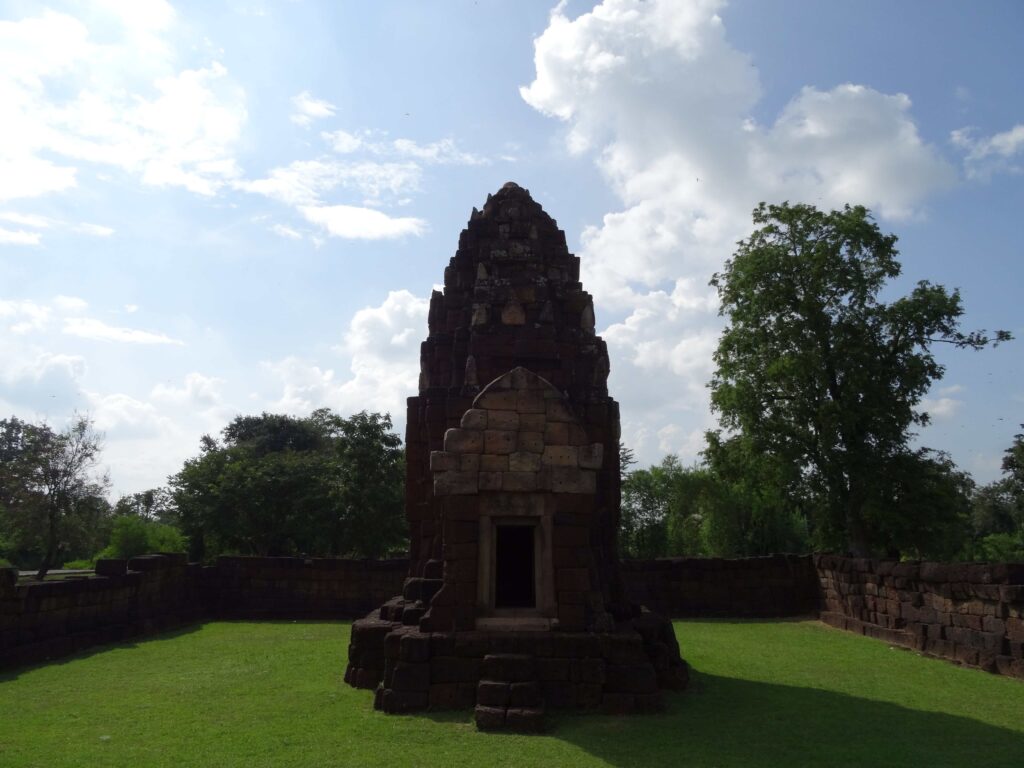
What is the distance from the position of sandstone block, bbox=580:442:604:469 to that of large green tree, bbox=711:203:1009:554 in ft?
40.7

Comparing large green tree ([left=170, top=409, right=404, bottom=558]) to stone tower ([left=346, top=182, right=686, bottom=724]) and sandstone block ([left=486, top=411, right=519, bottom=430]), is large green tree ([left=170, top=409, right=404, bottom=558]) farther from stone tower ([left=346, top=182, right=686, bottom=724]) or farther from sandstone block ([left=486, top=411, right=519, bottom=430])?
sandstone block ([left=486, top=411, right=519, bottom=430])

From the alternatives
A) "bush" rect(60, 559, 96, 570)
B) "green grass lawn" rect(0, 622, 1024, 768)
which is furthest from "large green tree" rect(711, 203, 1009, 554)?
"bush" rect(60, 559, 96, 570)

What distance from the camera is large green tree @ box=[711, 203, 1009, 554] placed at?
18.5 metres

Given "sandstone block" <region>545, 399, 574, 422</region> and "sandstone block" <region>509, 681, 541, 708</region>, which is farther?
"sandstone block" <region>545, 399, 574, 422</region>

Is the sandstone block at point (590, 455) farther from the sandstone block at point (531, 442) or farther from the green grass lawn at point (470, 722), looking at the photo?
the green grass lawn at point (470, 722)

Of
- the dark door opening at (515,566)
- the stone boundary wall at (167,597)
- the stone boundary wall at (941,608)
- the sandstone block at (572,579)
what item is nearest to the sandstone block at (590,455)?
the sandstone block at (572,579)

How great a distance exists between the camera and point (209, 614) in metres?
17.7

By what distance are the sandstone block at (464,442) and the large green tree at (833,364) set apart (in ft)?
43.1

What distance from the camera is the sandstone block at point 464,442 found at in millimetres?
7762

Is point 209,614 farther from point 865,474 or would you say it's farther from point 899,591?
point 865,474

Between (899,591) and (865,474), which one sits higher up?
(865,474)

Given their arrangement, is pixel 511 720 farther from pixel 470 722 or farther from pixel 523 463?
pixel 523 463

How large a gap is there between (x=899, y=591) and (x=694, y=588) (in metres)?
5.75

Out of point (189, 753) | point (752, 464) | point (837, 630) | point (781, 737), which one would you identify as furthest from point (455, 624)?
point (752, 464)
